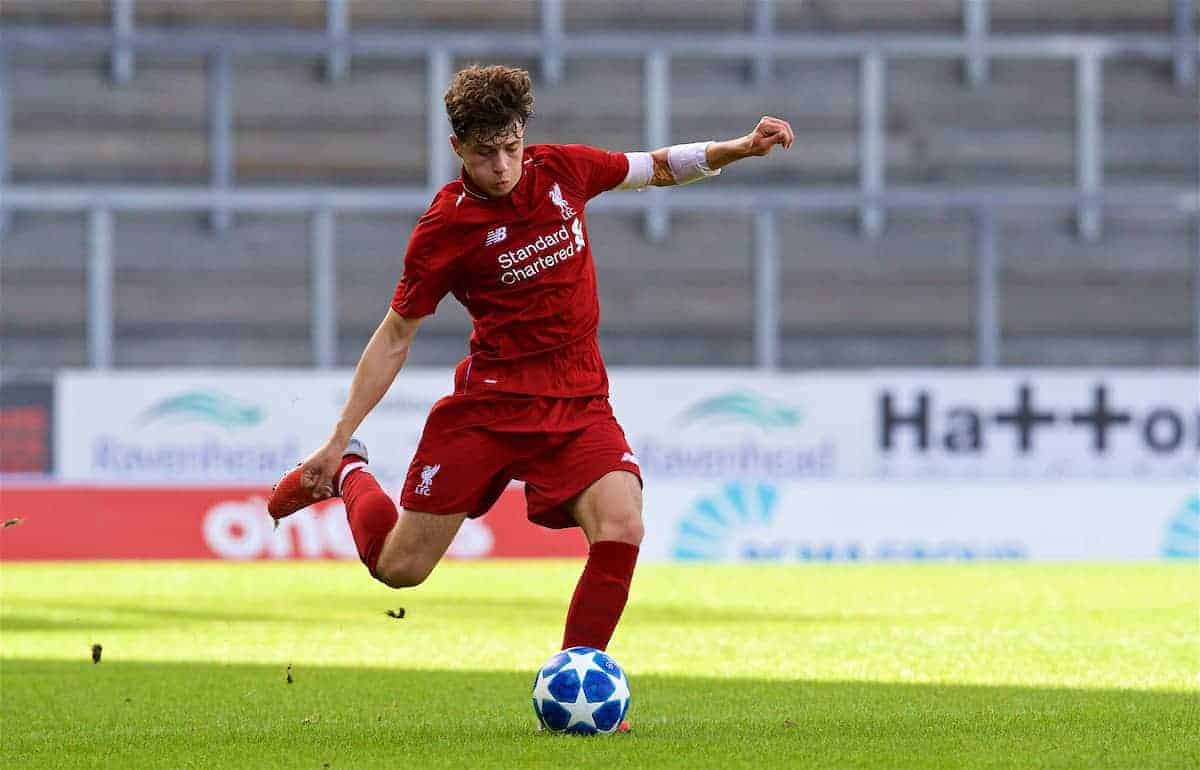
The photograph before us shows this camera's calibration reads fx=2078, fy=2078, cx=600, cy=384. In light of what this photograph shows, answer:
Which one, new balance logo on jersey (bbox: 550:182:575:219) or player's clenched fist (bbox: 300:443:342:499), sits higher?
new balance logo on jersey (bbox: 550:182:575:219)

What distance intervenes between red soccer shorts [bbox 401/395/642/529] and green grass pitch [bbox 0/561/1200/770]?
71 cm

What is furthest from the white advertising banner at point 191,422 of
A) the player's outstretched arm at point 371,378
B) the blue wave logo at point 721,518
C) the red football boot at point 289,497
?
the player's outstretched arm at point 371,378

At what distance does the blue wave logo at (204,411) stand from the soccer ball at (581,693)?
45.8 feet

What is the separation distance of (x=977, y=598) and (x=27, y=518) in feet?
29.6

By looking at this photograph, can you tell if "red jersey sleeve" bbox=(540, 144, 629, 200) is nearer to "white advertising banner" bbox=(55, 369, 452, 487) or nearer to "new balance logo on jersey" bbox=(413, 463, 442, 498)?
"new balance logo on jersey" bbox=(413, 463, 442, 498)

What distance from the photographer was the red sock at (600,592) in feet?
20.4

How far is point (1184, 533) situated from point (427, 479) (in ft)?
43.3

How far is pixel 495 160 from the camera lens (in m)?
6.04

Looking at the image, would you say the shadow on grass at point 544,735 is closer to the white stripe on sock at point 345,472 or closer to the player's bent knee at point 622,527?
the player's bent knee at point 622,527

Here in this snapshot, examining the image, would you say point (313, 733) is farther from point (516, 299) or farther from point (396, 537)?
point (516, 299)

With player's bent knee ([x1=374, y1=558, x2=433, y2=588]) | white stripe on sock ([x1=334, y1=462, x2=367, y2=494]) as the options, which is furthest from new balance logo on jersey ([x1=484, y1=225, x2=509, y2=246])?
white stripe on sock ([x1=334, y1=462, x2=367, y2=494])

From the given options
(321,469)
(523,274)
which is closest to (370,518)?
(321,469)

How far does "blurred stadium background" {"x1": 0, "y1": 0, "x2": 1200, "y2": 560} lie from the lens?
2386cm

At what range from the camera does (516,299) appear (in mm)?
6312
